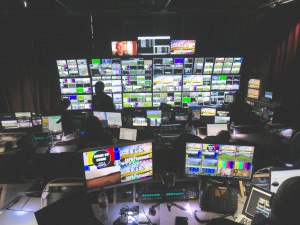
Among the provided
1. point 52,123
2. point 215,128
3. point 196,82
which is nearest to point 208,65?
point 196,82

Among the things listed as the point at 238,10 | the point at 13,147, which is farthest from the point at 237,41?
the point at 13,147

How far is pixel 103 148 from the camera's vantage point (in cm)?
182

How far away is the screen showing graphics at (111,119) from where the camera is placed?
4073mm

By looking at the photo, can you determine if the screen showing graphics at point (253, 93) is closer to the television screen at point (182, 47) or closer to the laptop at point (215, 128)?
the television screen at point (182, 47)

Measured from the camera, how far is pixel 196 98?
6.27 m

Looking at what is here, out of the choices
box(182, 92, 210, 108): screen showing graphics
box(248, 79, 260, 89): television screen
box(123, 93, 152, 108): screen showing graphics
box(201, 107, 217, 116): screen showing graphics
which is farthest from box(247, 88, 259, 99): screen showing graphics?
box(123, 93, 152, 108): screen showing graphics

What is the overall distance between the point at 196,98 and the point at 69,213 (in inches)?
205

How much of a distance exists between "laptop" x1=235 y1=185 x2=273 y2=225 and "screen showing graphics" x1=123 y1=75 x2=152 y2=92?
4.54m

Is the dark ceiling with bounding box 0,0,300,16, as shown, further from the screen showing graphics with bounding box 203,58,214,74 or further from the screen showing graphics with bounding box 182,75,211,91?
the screen showing graphics with bounding box 182,75,211,91

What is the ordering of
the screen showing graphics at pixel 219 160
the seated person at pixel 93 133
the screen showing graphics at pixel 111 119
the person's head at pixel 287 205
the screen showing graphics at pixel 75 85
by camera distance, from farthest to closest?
the screen showing graphics at pixel 75 85 < the screen showing graphics at pixel 111 119 < the seated person at pixel 93 133 < the screen showing graphics at pixel 219 160 < the person's head at pixel 287 205

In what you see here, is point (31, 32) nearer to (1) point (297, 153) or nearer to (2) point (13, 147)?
(2) point (13, 147)

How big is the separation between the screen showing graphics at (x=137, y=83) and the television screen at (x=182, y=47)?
0.96 metres

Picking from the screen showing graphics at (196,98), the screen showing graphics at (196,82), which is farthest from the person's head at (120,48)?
the screen showing graphics at (196,98)

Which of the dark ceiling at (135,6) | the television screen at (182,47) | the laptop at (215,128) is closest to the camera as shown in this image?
the laptop at (215,128)
